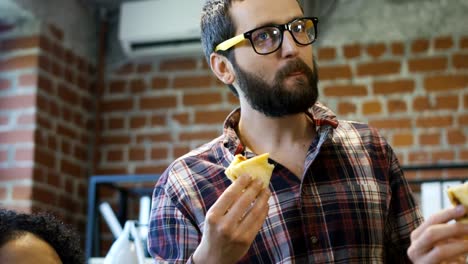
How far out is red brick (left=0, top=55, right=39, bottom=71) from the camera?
9.23 feet

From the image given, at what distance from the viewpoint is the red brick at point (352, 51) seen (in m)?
2.94

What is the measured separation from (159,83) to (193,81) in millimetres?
166

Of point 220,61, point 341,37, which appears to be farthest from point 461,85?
point 220,61

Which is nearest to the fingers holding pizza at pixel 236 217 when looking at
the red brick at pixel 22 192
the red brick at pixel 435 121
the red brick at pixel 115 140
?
the red brick at pixel 22 192

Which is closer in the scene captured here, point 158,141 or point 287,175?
point 287,175

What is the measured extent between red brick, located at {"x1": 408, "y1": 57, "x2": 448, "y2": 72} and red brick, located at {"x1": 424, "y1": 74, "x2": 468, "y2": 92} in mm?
40

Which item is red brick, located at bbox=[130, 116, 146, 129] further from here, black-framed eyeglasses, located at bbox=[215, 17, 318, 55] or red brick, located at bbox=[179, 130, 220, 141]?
black-framed eyeglasses, located at bbox=[215, 17, 318, 55]

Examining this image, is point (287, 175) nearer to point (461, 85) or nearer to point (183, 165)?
point (183, 165)

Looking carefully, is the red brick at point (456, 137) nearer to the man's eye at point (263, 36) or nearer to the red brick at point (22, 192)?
the man's eye at point (263, 36)

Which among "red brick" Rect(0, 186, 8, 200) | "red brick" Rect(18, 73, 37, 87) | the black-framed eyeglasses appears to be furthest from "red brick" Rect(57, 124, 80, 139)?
the black-framed eyeglasses

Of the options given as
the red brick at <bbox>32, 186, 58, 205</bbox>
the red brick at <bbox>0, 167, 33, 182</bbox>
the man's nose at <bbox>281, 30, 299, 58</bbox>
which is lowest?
the red brick at <bbox>32, 186, 58, 205</bbox>

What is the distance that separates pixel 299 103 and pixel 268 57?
126mm

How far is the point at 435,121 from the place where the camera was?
281 cm

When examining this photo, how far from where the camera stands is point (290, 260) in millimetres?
1304
